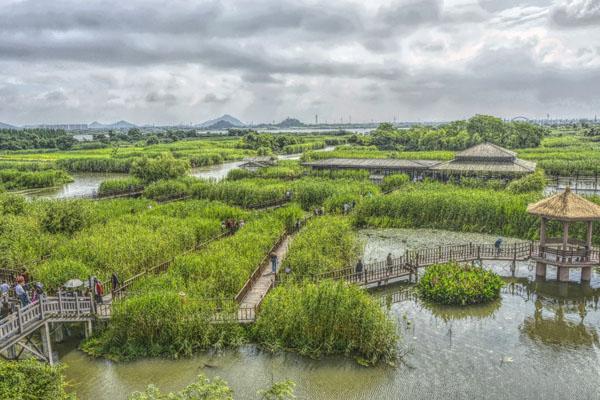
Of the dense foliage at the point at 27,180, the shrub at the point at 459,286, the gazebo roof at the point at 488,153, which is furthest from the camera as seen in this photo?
the dense foliage at the point at 27,180

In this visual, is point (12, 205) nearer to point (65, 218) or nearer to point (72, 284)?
point (65, 218)

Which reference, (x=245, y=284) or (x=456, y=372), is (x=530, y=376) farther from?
(x=245, y=284)

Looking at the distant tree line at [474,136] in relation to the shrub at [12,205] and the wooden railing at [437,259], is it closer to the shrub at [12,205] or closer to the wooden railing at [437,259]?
the wooden railing at [437,259]

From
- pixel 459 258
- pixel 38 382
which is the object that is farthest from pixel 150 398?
pixel 459 258

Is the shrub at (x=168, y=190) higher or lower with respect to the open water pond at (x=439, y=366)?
higher

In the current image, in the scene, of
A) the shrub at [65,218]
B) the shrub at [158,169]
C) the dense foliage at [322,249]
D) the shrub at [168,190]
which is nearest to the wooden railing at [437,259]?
the dense foliage at [322,249]
